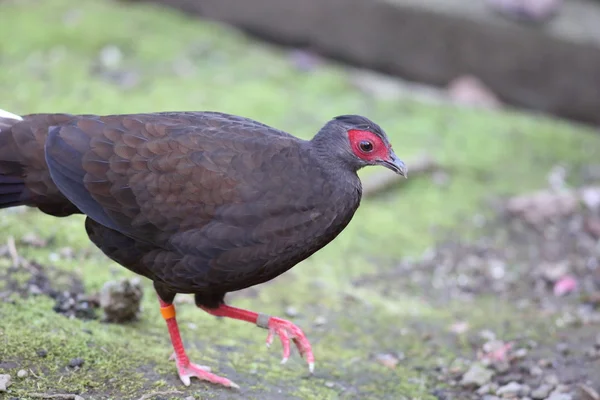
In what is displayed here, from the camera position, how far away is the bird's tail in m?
3.82

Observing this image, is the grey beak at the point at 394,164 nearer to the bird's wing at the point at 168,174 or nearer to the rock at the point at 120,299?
the bird's wing at the point at 168,174

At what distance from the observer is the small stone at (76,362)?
3719mm

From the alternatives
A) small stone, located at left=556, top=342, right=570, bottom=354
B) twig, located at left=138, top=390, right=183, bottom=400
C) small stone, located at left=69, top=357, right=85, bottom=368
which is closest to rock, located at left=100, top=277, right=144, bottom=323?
small stone, located at left=69, top=357, right=85, bottom=368

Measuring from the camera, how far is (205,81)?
8.25 m

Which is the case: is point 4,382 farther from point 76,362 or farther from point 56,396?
point 76,362

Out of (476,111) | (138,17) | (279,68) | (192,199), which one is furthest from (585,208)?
(138,17)

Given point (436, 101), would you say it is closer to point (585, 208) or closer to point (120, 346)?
point (585, 208)

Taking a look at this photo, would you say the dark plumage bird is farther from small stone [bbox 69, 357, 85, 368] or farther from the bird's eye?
small stone [bbox 69, 357, 85, 368]

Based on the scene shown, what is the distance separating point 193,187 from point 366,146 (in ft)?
2.66

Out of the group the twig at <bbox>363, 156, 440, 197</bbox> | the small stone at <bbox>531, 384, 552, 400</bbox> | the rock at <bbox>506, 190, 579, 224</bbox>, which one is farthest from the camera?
the twig at <bbox>363, 156, 440, 197</bbox>

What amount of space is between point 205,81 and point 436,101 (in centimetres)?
234

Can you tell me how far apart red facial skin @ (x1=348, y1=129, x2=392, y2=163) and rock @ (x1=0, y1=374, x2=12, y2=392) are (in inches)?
69.6

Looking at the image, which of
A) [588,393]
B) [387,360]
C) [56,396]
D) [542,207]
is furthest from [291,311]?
[542,207]

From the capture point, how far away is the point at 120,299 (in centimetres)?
419
